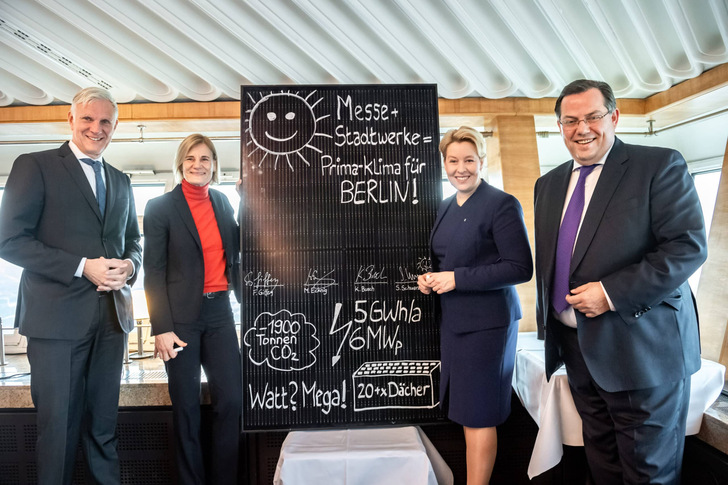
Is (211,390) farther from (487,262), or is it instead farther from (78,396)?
(487,262)

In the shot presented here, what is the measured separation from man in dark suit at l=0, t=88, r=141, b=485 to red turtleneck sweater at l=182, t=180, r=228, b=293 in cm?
33

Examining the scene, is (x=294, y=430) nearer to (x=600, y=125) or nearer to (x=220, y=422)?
(x=220, y=422)

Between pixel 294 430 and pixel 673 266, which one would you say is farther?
pixel 294 430

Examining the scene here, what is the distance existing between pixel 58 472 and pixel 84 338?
0.58 meters

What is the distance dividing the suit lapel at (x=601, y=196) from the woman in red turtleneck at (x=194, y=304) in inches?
65.0

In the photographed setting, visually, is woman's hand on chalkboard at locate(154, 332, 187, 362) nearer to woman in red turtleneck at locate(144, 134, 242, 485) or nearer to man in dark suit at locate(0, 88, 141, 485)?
woman in red turtleneck at locate(144, 134, 242, 485)

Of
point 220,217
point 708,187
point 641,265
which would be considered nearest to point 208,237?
point 220,217

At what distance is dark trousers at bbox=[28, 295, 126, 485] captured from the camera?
2.05m

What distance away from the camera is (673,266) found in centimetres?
157

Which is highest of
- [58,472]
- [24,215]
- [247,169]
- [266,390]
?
[247,169]

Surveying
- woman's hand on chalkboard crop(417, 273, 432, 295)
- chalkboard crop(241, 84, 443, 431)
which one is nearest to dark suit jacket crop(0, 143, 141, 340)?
chalkboard crop(241, 84, 443, 431)

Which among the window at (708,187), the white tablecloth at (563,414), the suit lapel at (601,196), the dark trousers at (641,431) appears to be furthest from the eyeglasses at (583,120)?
the window at (708,187)

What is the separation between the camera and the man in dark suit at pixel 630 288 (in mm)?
1618

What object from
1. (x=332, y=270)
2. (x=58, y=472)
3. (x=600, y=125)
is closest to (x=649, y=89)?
(x=600, y=125)
